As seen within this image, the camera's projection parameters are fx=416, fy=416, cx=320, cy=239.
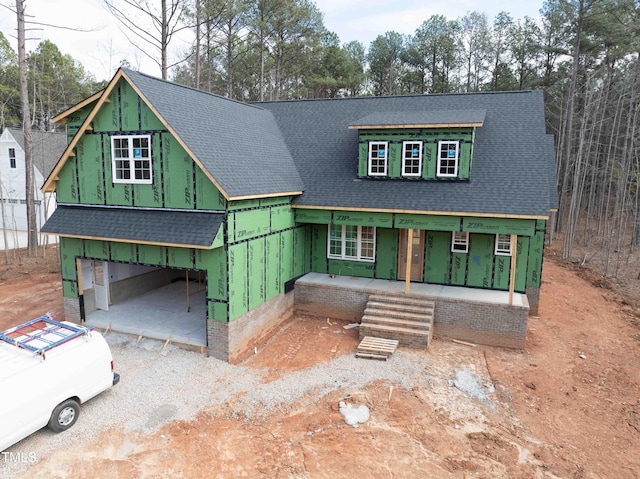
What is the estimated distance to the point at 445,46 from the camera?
36.5m

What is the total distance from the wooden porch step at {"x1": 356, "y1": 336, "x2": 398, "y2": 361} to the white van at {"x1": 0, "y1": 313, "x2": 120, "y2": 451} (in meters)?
6.25

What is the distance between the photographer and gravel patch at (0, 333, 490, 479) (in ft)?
26.5

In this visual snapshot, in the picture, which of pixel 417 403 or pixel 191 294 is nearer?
pixel 417 403

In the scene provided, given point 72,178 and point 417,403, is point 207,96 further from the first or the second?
point 417,403

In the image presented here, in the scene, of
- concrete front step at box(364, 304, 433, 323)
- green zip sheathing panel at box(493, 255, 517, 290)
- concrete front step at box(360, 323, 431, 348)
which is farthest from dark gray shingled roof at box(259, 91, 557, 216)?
concrete front step at box(360, 323, 431, 348)

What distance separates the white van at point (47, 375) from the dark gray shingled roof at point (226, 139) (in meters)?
4.79

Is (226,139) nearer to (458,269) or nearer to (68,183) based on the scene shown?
(68,183)

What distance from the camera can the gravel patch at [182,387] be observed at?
807 centimetres

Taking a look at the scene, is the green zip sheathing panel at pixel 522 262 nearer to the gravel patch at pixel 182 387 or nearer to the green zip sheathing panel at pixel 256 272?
the gravel patch at pixel 182 387

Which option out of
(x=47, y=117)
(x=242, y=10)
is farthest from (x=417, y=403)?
(x=47, y=117)

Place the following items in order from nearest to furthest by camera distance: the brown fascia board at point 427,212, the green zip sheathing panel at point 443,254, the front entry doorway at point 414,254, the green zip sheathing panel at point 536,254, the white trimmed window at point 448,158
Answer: the brown fascia board at point 427,212, the green zip sheathing panel at point 443,254, the white trimmed window at point 448,158, the green zip sheathing panel at point 536,254, the front entry doorway at point 414,254

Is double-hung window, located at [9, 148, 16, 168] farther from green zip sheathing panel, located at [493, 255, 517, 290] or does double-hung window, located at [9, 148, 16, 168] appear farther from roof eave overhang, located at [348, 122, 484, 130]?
green zip sheathing panel, located at [493, 255, 517, 290]

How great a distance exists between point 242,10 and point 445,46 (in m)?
18.7

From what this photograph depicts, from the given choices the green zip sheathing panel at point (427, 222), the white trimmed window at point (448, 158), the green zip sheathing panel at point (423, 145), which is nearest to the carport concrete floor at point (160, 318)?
the green zip sheathing panel at point (427, 222)
